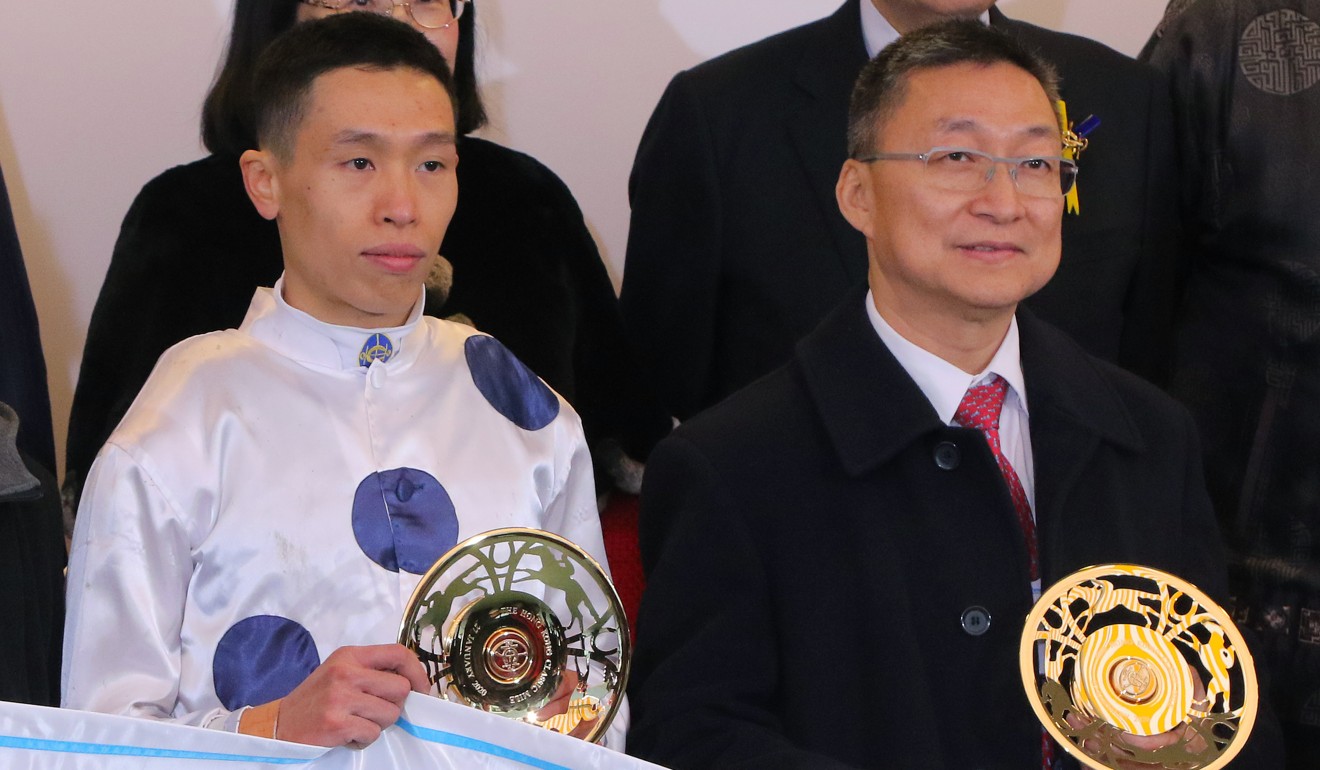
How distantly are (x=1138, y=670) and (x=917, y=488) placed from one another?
0.30 m

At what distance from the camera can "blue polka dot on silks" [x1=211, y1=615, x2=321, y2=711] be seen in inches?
64.5

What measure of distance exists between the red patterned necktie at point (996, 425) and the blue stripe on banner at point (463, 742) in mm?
559

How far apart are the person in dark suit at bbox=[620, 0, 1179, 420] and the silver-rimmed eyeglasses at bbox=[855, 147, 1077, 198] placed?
501 millimetres

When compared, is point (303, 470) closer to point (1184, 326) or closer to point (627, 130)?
point (1184, 326)

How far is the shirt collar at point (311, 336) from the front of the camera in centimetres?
179

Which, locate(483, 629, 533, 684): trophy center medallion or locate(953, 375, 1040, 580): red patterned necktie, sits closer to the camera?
locate(483, 629, 533, 684): trophy center medallion

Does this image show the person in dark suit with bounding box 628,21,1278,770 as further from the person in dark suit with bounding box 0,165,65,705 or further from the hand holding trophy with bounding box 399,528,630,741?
the person in dark suit with bounding box 0,165,65,705

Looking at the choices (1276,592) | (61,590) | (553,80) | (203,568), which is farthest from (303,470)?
(553,80)

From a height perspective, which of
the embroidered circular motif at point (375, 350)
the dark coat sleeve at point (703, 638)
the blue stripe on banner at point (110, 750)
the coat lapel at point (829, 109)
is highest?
the coat lapel at point (829, 109)

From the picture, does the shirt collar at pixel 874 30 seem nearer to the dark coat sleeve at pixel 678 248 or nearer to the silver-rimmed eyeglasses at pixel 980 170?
the dark coat sleeve at pixel 678 248

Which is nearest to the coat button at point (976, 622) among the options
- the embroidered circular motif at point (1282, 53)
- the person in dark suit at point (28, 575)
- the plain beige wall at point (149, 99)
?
the person in dark suit at point (28, 575)

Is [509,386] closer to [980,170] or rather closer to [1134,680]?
[980,170]

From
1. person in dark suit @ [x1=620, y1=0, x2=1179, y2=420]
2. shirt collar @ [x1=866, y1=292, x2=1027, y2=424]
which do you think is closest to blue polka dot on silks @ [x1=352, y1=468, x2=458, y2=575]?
shirt collar @ [x1=866, y1=292, x2=1027, y2=424]

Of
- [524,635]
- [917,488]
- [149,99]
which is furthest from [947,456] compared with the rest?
[149,99]
